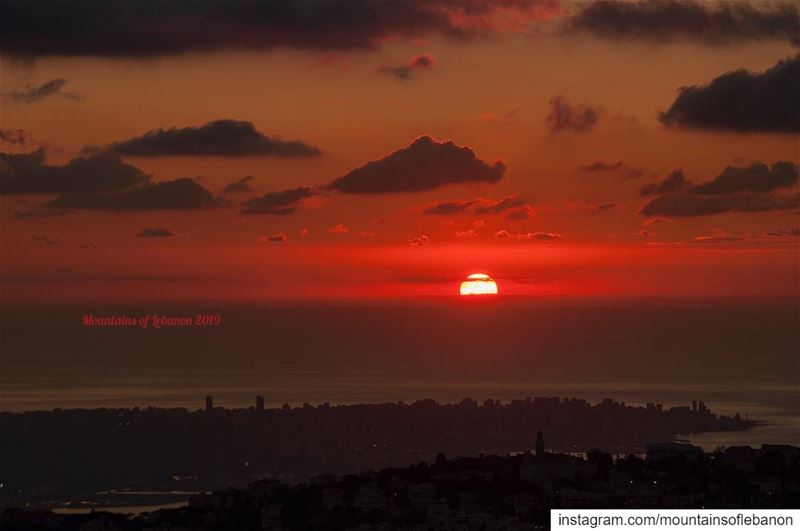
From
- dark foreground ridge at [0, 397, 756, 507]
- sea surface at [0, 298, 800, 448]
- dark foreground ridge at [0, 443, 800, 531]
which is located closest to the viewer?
dark foreground ridge at [0, 443, 800, 531]

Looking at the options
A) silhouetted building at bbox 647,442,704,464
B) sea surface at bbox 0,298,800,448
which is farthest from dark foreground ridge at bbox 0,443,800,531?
sea surface at bbox 0,298,800,448

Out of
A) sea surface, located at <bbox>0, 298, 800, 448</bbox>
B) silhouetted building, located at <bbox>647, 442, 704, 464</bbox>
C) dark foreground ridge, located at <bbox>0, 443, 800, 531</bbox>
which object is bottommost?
dark foreground ridge, located at <bbox>0, 443, 800, 531</bbox>

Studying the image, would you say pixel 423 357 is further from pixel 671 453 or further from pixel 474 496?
pixel 474 496

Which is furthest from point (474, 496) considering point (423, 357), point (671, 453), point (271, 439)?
point (423, 357)

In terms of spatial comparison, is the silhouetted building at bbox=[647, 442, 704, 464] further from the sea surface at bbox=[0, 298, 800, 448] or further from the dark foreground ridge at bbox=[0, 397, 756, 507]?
the sea surface at bbox=[0, 298, 800, 448]

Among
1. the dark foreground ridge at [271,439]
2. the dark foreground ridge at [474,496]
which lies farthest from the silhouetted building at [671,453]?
the dark foreground ridge at [271,439]

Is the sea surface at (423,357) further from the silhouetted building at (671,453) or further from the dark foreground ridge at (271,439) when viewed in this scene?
the silhouetted building at (671,453)

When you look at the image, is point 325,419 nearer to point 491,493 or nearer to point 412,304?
point 491,493
